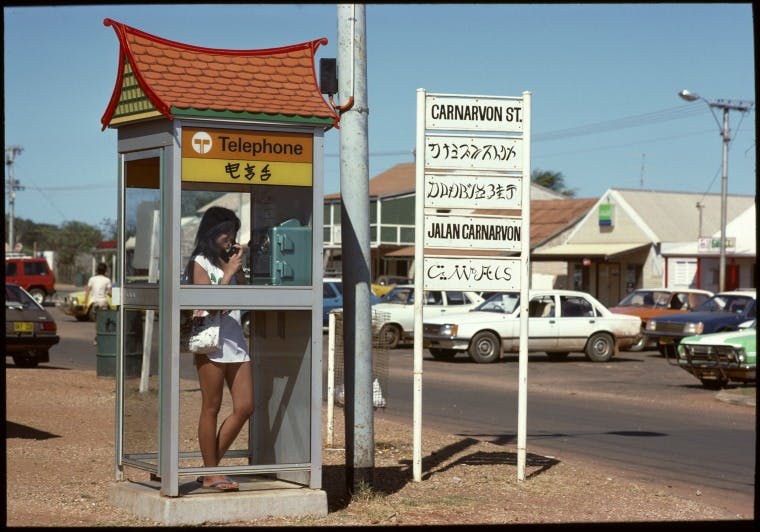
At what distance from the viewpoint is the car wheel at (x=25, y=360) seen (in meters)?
22.0

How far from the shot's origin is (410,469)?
10.2 meters

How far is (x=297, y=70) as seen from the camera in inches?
325

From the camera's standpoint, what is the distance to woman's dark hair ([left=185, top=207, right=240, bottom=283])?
7.80 meters

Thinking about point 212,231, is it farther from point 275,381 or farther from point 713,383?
point 713,383

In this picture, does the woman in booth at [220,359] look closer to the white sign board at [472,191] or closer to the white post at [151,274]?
the white post at [151,274]

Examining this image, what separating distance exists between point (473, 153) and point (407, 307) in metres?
20.5

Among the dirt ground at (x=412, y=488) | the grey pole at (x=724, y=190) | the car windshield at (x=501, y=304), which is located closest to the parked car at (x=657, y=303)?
the car windshield at (x=501, y=304)

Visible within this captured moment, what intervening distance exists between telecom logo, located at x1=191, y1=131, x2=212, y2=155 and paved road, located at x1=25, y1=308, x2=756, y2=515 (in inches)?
131

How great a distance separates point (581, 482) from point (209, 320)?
12.0 ft

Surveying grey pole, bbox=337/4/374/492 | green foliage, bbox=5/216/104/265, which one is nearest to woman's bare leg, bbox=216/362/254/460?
grey pole, bbox=337/4/374/492

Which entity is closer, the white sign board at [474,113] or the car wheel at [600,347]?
the white sign board at [474,113]

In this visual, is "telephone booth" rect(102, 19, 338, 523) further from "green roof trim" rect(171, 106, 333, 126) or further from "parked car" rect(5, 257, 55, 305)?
"parked car" rect(5, 257, 55, 305)

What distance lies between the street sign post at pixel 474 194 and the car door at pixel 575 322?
1699cm

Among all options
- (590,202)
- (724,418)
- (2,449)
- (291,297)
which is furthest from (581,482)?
(590,202)
